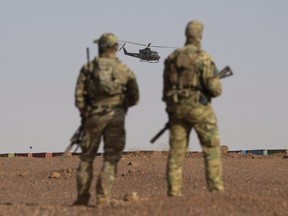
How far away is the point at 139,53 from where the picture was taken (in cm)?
5050

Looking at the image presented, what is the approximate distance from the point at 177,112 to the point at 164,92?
1.11 feet

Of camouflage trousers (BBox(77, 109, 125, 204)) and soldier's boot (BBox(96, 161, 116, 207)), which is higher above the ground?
camouflage trousers (BBox(77, 109, 125, 204))

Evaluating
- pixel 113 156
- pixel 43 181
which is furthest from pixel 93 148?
pixel 43 181

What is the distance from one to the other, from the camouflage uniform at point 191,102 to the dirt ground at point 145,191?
0.40 metres

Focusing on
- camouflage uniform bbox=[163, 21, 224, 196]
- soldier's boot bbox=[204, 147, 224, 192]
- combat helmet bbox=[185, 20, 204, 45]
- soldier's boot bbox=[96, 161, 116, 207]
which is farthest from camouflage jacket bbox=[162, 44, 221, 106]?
soldier's boot bbox=[96, 161, 116, 207]

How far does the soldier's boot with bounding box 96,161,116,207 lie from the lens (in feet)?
29.9

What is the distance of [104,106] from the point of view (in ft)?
30.1

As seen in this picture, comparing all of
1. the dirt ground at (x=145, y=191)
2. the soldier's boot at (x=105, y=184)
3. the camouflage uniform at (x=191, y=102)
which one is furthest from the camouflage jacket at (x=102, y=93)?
the dirt ground at (x=145, y=191)

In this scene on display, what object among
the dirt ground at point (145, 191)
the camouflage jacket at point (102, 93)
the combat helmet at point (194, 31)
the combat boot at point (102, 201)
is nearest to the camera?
the dirt ground at point (145, 191)

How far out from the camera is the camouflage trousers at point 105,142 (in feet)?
30.0

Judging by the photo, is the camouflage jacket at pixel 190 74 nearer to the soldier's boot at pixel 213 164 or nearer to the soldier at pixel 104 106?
the soldier at pixel 104 106

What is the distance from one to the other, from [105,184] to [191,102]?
1.45 metres

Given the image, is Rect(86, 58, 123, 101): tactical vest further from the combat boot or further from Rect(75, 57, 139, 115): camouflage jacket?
the combat boot

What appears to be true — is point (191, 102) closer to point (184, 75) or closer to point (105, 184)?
point (184, 75)
